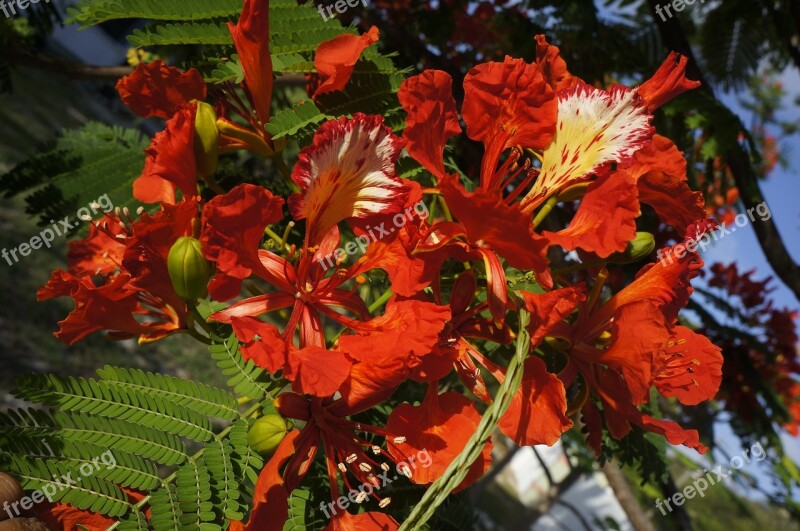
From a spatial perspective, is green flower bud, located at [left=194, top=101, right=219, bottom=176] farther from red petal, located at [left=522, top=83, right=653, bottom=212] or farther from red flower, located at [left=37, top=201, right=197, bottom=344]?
red petal, located at [left=522, top=83, right=653, bottom=212]

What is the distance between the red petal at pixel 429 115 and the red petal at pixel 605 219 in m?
0.24

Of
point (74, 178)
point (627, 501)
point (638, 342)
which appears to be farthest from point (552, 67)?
point (627, 501)

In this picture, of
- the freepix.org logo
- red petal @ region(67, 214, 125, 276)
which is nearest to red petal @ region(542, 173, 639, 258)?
red petal @ region(67, 214, 125, 276)

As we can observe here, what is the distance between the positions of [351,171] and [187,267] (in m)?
0.30

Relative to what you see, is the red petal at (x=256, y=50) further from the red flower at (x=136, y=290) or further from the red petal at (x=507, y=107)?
the red petal at (x=507, y=107)

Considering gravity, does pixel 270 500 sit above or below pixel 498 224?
below

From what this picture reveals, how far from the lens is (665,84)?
111cm

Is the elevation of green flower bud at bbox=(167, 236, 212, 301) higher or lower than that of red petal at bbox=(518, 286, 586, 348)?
higher

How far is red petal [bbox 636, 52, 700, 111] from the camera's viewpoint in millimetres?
1094

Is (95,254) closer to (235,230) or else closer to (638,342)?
(235,230)

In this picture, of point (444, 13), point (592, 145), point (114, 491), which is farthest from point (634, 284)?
point (444, 13)

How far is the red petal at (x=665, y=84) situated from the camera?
1094 mm

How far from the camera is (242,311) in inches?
40.1

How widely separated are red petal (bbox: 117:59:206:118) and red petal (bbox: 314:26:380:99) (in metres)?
0.23
